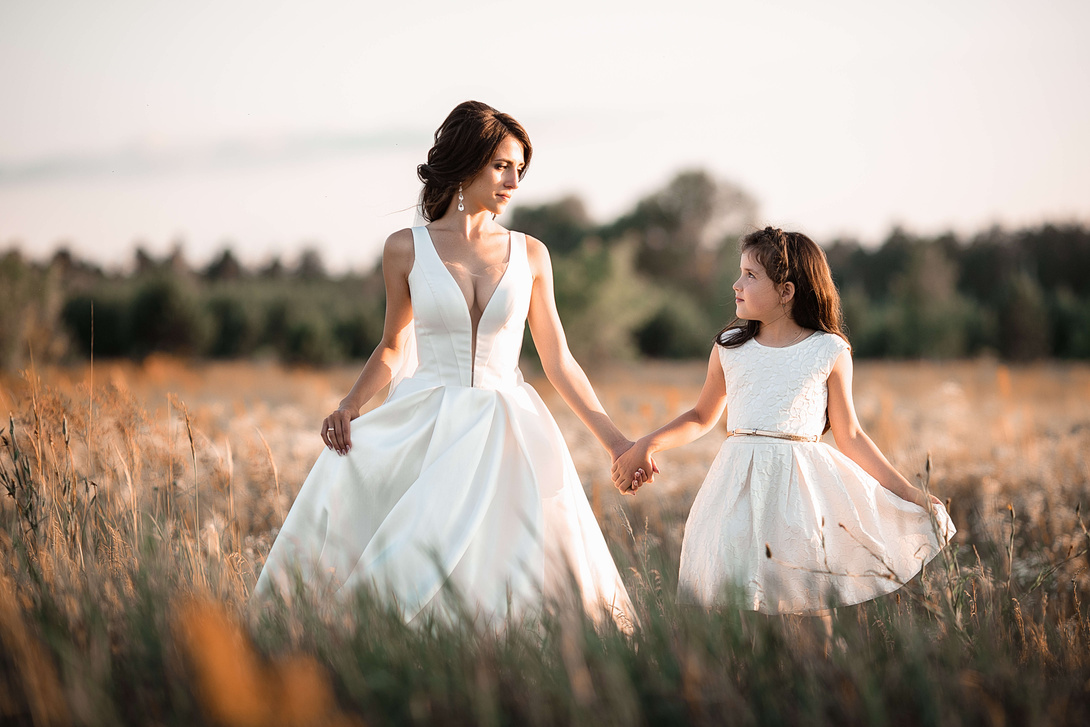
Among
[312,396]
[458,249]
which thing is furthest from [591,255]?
[458,249]

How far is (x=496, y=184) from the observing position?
3.47m

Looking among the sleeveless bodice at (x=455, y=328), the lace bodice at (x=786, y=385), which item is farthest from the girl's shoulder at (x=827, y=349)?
the sleeveless bodice at (x=455, y=328)

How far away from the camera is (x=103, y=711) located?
168cm

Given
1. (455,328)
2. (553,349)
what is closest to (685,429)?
(553,349)

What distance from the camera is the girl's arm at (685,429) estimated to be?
3322mm

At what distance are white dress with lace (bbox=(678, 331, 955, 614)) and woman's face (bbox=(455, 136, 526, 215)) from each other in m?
1.26

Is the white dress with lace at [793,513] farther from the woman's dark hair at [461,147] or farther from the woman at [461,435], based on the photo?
the woman's dark hair at [461,147]

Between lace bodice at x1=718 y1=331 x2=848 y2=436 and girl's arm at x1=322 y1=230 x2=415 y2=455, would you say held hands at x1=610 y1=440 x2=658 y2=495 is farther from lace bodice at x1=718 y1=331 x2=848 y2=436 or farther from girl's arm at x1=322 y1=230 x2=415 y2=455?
girl's arm at x1=322 y1=230 x2=415 y2=455

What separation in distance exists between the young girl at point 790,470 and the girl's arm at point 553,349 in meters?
0.30

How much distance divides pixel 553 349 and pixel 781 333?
971mm

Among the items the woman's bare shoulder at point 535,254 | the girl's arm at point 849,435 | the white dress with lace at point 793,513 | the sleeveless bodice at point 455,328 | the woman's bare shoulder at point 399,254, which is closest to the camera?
the white dress with lace at point 793,513

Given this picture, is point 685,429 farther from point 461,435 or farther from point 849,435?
point 461,435

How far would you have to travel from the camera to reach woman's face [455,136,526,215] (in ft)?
11.4

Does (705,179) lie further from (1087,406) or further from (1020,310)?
(1087,406)
